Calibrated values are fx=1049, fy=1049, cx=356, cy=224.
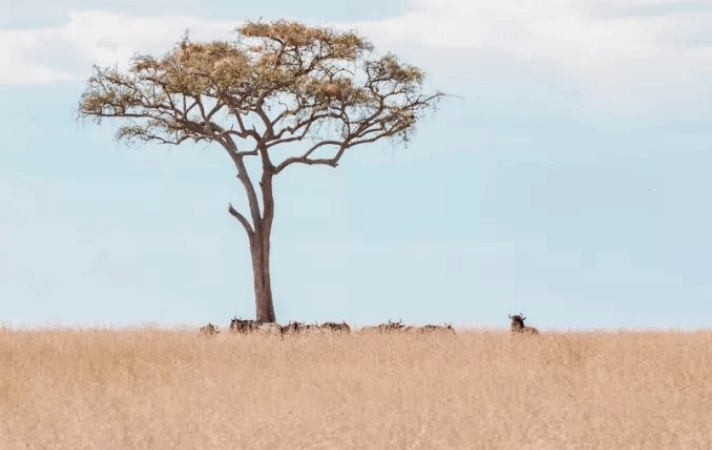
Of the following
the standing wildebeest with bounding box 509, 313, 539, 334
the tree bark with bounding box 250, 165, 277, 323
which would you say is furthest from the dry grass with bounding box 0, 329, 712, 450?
the tree bark with bounding box 250, 165, 277, 323

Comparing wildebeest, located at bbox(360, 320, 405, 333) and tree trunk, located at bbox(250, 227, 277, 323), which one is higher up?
tree trunk, located at bbox(250, 227, 277, 323)

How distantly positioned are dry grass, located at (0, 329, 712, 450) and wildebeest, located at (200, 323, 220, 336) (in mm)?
3532

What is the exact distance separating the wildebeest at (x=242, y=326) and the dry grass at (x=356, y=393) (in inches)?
168

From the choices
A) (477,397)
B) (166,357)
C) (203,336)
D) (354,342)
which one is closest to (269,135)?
(203,336)

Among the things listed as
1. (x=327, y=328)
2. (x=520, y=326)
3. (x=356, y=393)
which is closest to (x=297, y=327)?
(x=327, y=328)

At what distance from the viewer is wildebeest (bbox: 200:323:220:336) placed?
24.2 metres

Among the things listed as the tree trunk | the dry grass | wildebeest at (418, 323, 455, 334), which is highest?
the tree trunk

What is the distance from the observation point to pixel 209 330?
2472cm

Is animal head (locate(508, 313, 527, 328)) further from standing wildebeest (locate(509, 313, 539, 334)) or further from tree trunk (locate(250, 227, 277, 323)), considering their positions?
tree trunk (locate(250, 227, 277, 323))

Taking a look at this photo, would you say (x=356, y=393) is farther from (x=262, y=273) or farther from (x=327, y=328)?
(x=262, y=273)

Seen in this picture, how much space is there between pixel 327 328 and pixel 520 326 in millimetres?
4459

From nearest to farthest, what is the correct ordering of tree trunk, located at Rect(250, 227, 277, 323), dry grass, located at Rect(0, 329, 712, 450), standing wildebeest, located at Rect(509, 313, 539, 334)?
dry grass, located at Rect(0, 329, 712, 450) < standing wildebeest, located at Rect(509, 313, 539, 334) < tree trunk, located at Rect(250, 227, 277, 323)

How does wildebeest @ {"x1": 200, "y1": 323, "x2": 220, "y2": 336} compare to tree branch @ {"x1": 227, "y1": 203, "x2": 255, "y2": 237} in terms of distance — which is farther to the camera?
tree branch @ {"x1": 227, "y1": 203, "x2": 255, "y2": 237}

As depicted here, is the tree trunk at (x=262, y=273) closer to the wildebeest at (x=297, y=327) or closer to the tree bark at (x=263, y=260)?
the tree bark at (x=263, y=260)
